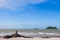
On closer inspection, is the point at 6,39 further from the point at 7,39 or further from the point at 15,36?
the point at 15,36

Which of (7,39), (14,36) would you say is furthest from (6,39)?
(14,36)

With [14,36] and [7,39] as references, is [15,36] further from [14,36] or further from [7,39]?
[7,39]

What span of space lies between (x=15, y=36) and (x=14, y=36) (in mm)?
192

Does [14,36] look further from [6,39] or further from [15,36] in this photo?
[6,39]

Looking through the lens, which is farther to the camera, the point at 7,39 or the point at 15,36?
the point at 15,36

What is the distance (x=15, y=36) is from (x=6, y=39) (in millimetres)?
3908

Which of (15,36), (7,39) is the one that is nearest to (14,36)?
(15,36)

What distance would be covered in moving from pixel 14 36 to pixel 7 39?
3.86 metres

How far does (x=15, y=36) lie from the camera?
3070cm

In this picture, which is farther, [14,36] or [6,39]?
[14,36]

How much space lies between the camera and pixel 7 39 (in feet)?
88.4

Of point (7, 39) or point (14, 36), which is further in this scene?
point (14, 36)

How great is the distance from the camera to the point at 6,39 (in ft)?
88.5
